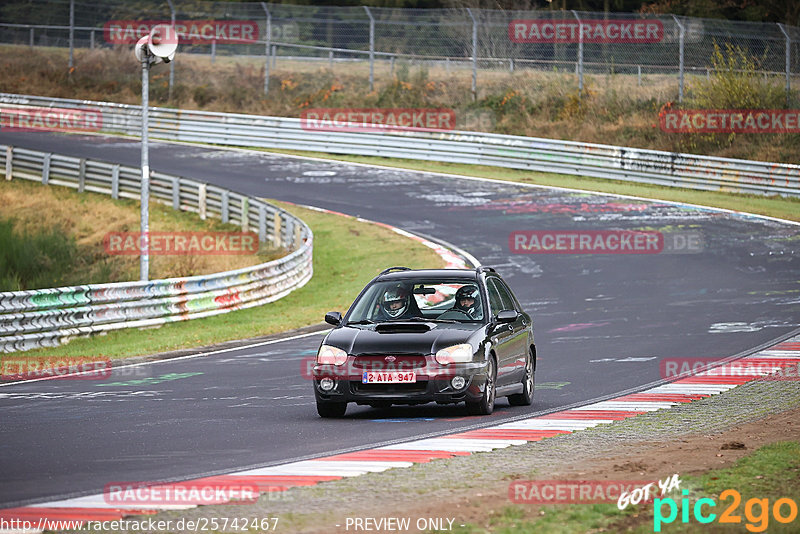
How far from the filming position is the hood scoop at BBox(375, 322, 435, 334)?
1174 cm

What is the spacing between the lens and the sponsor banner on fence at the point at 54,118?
50.0 meters

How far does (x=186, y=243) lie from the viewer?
32.8 metres

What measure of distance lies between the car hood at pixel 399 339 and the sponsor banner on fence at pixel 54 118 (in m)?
40.6

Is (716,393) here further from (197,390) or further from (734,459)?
(197,390)

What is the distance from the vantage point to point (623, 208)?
3412 cm

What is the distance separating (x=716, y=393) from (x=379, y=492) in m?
6.62

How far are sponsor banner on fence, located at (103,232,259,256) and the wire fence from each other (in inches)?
500

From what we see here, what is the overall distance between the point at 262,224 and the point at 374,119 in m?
16.3

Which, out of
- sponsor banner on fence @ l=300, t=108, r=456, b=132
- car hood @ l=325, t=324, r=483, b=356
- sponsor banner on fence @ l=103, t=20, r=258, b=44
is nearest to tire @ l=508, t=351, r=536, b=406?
car hood @ l=325, t=324, r=483, b=356

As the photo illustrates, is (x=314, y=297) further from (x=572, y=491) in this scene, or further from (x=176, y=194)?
(x=572, y=491)

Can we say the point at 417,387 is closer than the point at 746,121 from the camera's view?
Yes

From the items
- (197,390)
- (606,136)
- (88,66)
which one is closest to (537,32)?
(606,136)

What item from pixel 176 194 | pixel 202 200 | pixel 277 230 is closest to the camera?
pixel 277 230

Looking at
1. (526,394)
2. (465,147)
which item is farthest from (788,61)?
(526,394)
